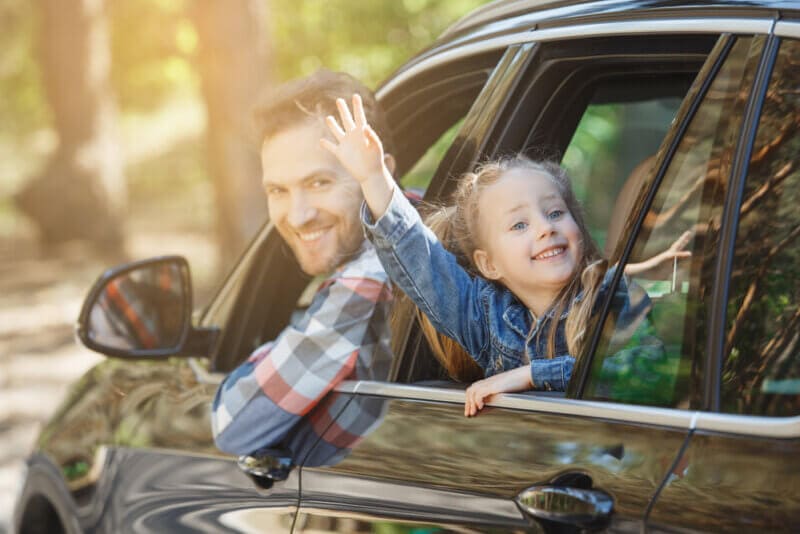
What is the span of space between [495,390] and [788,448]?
0.63 meters

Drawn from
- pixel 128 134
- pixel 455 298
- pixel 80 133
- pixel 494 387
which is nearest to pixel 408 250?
pixel 455 298

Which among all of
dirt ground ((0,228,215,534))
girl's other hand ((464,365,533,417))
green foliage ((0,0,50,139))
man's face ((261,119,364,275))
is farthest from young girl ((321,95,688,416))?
green foliage ((0,0,50,139))

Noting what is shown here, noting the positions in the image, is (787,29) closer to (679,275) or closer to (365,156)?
(679,275)

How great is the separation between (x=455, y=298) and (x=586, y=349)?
47 centimetres

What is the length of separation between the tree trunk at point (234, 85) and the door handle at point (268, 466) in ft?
24.3

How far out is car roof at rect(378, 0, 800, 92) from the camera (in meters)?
1.99

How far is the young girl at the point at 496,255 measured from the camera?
94.6 inches

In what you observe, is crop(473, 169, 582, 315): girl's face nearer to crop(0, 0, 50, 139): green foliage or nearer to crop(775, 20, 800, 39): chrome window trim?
crop(775, 20, 800, 39): chrome window trim

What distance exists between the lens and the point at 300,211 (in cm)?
292

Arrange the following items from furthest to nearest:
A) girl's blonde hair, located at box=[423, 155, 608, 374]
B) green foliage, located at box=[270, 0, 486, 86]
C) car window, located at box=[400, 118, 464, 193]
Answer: green foliage, located at box=[270, 0, 486, 86] < car window, located at box=[400, 118, 464, 193] < girl's blonde hair, located at box=[423, 155, 608, 374]

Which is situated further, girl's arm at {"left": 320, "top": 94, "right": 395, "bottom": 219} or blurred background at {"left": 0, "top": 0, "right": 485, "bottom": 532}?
blurred background at {"left": 0, "top": 0, "right": 485, "bottom": 532}

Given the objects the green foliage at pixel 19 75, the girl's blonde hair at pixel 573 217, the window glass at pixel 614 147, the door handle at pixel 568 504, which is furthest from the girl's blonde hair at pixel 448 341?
the green foliage at pixel 19 75

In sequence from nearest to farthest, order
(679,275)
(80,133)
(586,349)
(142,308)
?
(679,275)
(586,349)
(142,308)
(80,133)

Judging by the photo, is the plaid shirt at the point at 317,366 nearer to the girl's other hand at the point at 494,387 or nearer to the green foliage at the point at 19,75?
the girl's other hand at the point at 494,387
